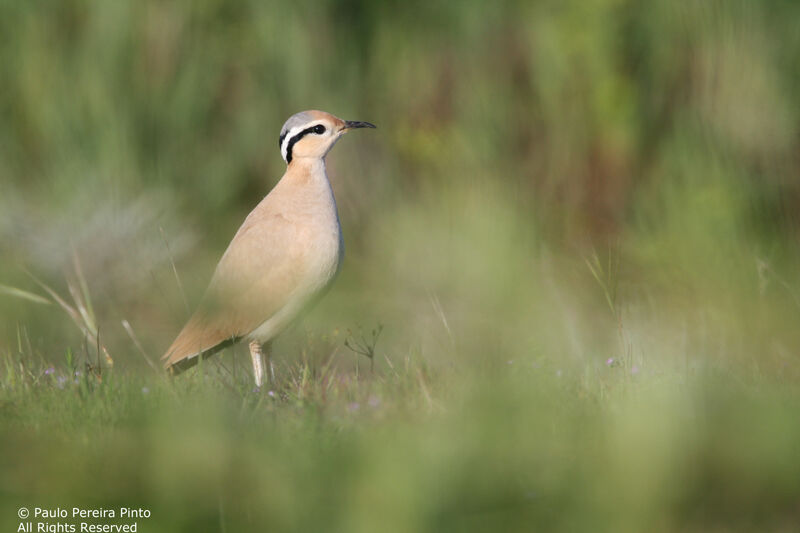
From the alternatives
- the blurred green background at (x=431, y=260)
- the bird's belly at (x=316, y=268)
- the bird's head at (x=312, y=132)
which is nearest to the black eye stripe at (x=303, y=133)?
the bird's head at (x=312, y=132)

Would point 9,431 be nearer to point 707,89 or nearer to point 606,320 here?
point 606,320

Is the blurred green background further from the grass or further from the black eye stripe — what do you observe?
the black eye stripe

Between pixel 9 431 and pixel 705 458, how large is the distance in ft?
Answer: 6.01

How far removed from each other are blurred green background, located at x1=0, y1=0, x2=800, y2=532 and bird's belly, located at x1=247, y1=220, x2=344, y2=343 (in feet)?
0.76

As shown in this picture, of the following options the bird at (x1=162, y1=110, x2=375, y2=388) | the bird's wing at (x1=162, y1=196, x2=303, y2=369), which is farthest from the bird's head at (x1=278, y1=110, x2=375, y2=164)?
the bird's wing at (x1=162, y1=196, x2=303, y2=369)

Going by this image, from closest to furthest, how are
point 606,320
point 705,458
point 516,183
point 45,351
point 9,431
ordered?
point 705,458 < point 9,431 < point 606,320 < point 45,351 < point 516,183

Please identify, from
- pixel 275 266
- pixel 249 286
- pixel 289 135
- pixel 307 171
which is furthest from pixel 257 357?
pixel 289 135

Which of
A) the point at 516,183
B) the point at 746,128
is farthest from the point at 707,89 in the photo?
the point at 516,183

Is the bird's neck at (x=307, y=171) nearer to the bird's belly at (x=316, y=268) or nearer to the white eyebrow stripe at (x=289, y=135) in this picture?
the white eyebrow stripe at (x=289, y=135)

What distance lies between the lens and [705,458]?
235 cm

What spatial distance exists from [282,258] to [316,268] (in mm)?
164

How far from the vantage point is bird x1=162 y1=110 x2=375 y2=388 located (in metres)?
3.94

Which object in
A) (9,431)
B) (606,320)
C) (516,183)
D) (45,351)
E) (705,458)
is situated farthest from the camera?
(516,183)

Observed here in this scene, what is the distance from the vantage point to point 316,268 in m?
3.90
